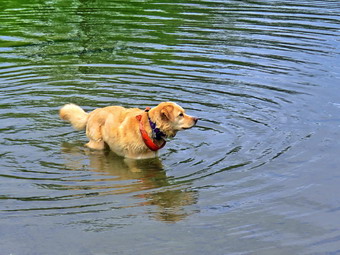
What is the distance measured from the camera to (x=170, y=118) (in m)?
9.88

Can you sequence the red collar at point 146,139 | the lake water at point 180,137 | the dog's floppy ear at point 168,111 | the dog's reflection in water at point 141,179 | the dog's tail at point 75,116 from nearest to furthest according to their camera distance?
the lake water at point 180,137 → the dog's reflection in water at point 141,179 → the dog's floppy ear at point 168,111 → the red collar at point 146,139 → the dog's tail at point 75,116

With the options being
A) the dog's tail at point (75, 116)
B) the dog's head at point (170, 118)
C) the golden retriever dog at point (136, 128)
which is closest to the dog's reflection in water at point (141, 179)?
the golden retriever dog at point (136, 128)

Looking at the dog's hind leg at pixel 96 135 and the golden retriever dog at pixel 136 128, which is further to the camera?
the dog's hind leg at pixel 96 135

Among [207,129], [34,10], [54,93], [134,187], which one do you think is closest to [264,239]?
[134,187]

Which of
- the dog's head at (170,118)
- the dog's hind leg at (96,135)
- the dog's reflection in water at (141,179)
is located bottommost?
the dog's reflection in water at (141,179)

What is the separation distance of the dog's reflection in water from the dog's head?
561mm

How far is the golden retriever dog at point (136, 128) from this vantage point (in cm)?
993

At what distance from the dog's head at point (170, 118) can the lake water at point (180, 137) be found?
0.49 meters

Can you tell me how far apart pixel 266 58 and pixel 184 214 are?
8.53m

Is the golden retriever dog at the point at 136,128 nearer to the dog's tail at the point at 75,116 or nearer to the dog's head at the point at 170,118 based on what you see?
the dog's head at the point at 170,118

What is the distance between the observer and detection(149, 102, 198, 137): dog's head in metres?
9.87

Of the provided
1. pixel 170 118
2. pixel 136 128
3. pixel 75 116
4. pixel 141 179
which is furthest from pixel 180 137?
pixel 141 179

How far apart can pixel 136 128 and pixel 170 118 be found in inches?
22.8

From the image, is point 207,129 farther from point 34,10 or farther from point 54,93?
point 34,10
